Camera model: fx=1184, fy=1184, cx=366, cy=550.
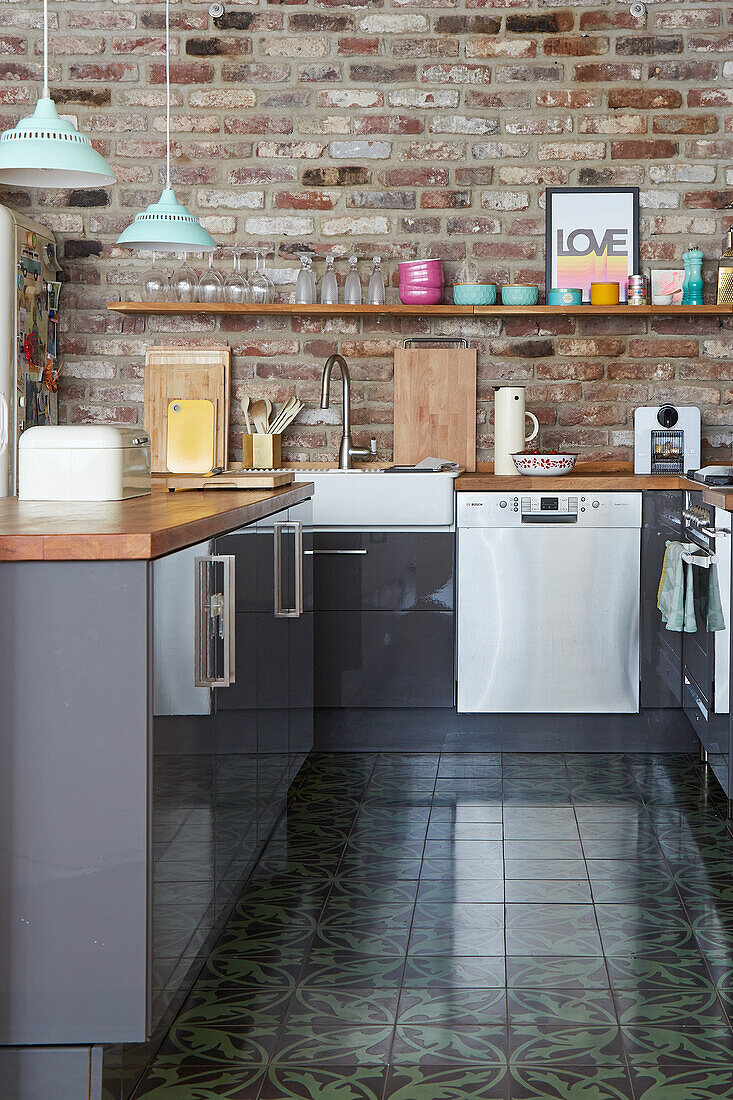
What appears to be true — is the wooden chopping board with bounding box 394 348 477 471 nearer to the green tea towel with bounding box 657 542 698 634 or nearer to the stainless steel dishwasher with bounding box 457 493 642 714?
the stainless steel dishwasher with bounding box 457 493 642 714

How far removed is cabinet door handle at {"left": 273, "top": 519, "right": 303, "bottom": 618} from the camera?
2.95m

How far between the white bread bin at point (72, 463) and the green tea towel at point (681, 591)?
65.8 inches

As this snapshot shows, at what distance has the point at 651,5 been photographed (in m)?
4.55

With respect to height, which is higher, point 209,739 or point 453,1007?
point 209,739

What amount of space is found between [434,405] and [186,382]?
3.23ft

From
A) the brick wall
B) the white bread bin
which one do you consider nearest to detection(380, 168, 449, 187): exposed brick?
the brick wall

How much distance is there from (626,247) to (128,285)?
1.97m

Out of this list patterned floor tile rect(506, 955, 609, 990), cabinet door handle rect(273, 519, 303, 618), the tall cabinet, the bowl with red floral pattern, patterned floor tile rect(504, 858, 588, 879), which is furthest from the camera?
the bowl with red floral pattern

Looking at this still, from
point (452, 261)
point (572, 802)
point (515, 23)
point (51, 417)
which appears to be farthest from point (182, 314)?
point (572, 802)

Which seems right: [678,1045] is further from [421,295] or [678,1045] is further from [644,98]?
[644,98]

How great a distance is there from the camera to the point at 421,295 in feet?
14.8

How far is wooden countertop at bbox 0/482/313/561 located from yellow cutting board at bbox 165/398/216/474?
1.91 meters

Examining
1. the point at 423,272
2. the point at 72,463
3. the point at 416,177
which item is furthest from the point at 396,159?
the point at 72,463

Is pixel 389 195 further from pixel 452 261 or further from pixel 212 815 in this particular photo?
pixel 212 815
